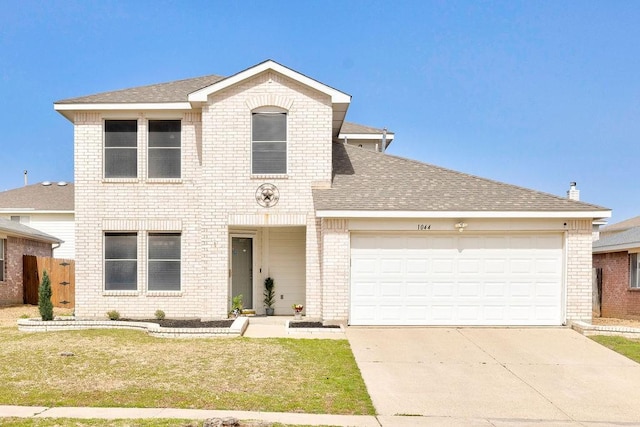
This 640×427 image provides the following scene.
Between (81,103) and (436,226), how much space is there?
35.5 feet

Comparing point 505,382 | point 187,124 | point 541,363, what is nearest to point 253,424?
point 505,382

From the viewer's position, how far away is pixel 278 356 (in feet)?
37.9

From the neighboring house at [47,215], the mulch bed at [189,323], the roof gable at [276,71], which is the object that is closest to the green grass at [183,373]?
the mulch bed at [189,323]

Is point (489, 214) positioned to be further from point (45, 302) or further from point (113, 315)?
point (45, 302)

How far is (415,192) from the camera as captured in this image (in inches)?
640

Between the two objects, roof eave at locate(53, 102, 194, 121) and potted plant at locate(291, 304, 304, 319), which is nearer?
potted plant at locate(291, 304, 304, 319)

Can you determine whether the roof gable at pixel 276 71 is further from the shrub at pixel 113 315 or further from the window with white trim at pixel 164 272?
the shrub at pixel 113 315

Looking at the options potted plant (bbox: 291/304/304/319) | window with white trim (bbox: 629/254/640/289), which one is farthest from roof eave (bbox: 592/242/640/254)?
potted plant (bbox: 291/304/304/319)

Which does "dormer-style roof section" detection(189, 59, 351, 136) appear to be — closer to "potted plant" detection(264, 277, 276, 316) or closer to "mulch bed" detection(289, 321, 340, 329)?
"potted plant" detection(264, 277, 276, 316)

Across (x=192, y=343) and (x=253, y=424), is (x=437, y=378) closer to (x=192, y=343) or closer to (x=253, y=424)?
(x=253, y=424)

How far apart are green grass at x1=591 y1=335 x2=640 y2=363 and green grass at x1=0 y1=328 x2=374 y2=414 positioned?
6.10m

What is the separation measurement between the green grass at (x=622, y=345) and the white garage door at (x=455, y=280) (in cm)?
159

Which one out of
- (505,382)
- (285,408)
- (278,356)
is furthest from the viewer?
(278,356)

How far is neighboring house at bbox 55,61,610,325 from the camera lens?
15.3 m
